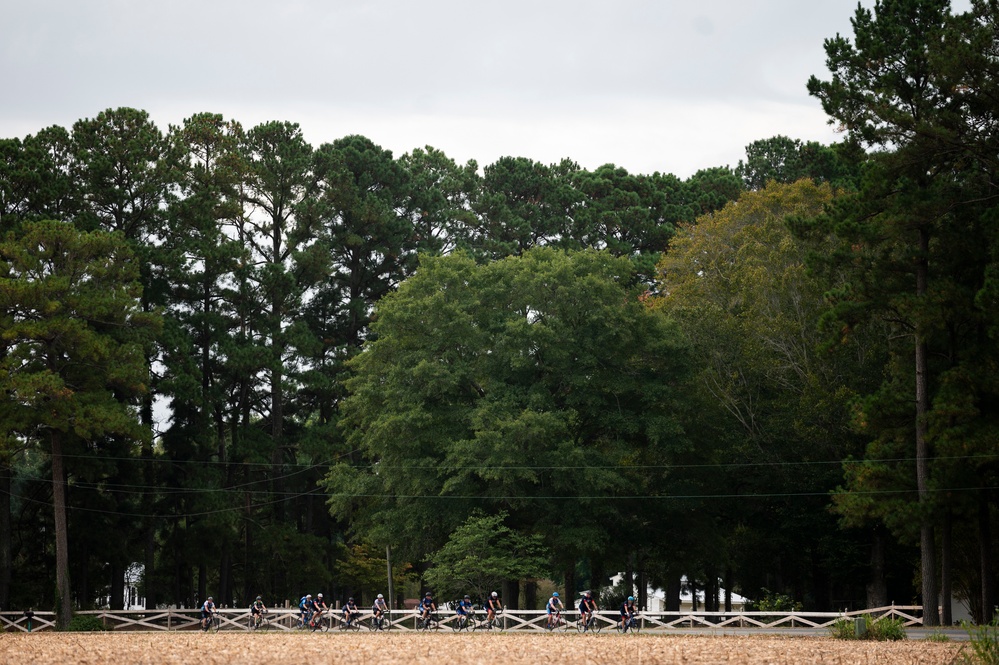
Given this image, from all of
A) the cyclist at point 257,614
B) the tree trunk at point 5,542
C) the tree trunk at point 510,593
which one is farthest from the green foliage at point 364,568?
A: the cyclist at point 257,614

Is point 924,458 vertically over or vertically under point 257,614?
over

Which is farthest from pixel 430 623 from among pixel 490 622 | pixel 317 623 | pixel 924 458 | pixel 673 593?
pixel 673 593

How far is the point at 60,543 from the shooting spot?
2142 inches

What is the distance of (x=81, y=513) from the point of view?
60031mm

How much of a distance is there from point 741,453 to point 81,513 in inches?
1260

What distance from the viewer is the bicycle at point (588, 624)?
42.0 meters

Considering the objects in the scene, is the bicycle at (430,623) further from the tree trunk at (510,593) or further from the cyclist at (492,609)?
the tree trunk at (510,593)

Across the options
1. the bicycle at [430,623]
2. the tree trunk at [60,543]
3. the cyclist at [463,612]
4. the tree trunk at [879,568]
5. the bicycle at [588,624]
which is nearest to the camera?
the bicycle at [588,624]

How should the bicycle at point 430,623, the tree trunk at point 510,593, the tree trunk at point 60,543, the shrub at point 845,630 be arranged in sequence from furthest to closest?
the tree trunk at point 60,543 → the tree trunk at point 510,593 → the bicycle at point 430,623 → the shrub at point 845,630

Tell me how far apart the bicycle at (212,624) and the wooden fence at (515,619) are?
0.30 metres

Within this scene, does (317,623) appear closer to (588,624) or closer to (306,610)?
(306,610)

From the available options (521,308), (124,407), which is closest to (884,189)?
(521,308)

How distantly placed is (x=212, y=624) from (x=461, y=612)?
1179 centimetres

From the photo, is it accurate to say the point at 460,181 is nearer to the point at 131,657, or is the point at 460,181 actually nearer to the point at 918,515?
the point at 918,515
